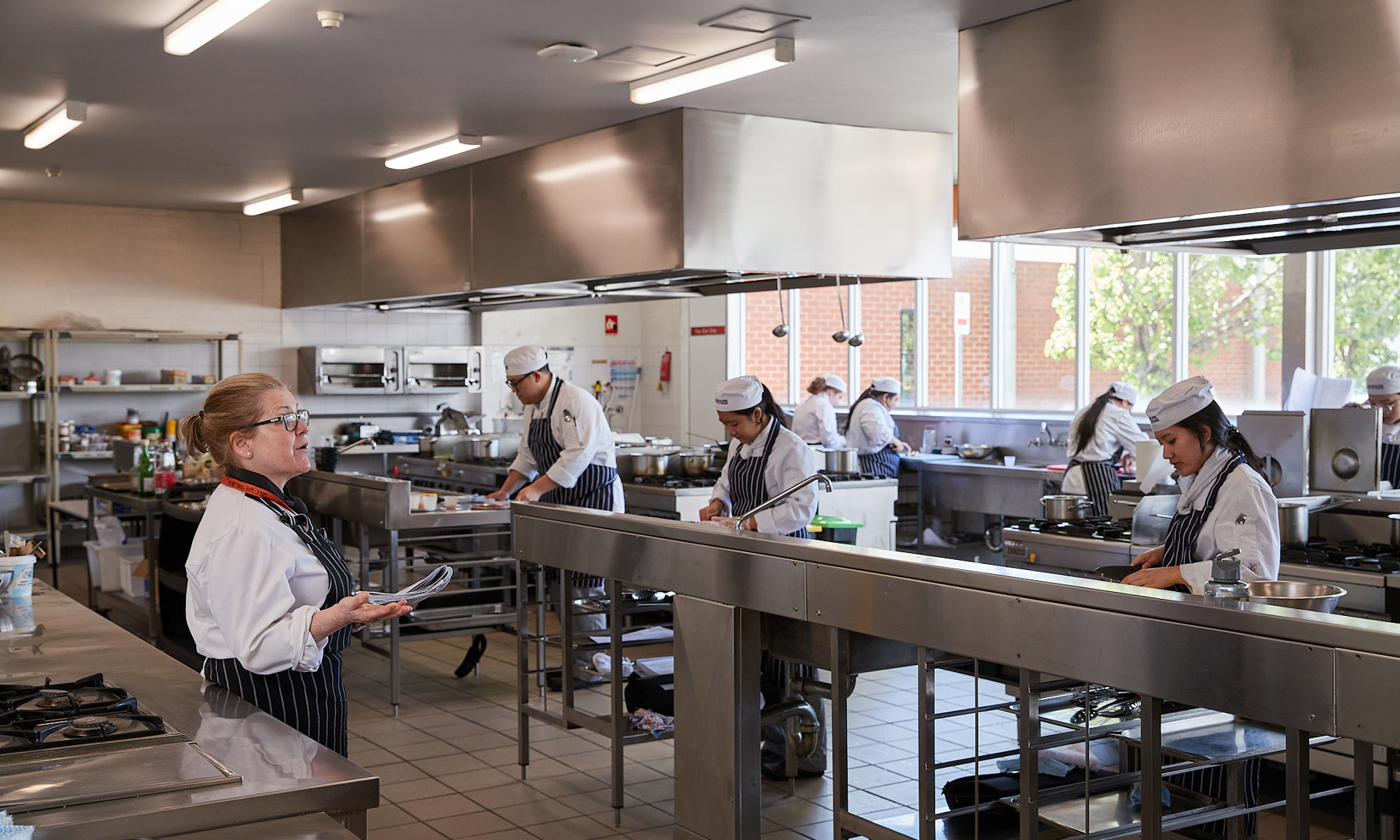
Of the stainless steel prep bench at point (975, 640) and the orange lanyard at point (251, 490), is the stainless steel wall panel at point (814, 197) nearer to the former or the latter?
the stainless steel prep bench at point (975, 640)

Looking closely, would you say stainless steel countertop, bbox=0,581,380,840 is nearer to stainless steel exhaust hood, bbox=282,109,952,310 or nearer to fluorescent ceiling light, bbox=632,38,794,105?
fluorescent ceiling light, bbox=632,38,794,105

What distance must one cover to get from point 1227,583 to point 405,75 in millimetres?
4069

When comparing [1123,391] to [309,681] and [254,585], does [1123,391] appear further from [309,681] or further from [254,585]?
[254,585]

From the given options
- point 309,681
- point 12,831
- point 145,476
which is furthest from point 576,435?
point 12,831

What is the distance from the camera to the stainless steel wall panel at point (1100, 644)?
2059 mm

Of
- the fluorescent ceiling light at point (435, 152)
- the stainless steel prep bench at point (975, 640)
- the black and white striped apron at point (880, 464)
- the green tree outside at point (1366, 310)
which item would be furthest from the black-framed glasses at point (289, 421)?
the green tree outside at point (1366, 310)

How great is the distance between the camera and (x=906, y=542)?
30.8 feet

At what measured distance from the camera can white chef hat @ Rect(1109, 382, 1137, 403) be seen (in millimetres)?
7832

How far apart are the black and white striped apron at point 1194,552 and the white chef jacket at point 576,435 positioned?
2.97 m

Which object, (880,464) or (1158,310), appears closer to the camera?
(1158,310)

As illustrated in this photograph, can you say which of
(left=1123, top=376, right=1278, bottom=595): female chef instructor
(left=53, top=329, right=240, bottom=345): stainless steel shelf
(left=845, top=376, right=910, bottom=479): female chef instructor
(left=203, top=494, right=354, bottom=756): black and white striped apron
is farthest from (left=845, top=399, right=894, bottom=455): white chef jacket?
(left=203, top=494, right=354, bottom=756): black and white striped apron

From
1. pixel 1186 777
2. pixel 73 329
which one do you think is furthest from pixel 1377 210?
pixel 73 329

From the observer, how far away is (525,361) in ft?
19.7

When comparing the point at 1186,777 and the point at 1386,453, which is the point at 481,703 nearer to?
the point at 1186,777
